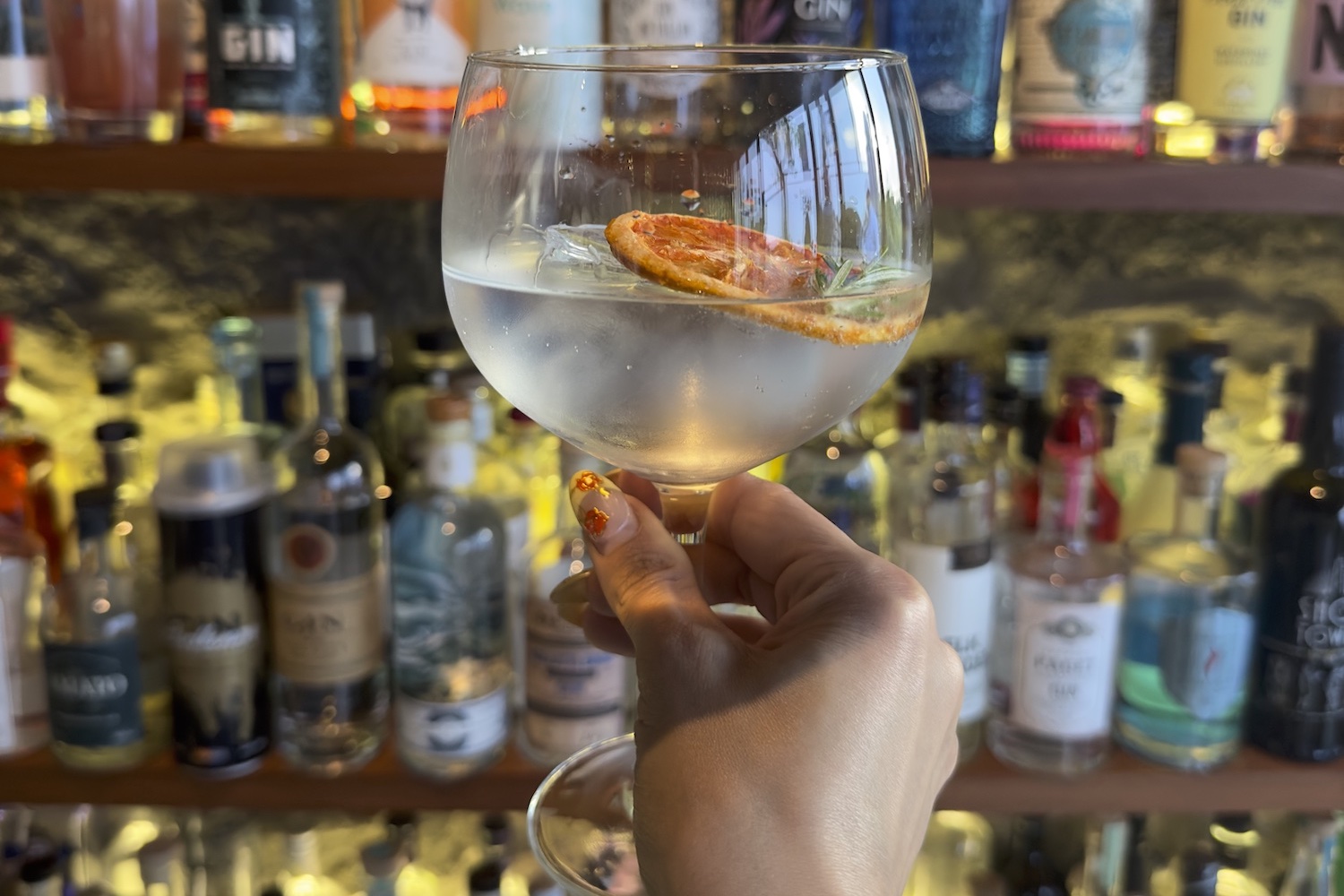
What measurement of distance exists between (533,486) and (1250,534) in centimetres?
69

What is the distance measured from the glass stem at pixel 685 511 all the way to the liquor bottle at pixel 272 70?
1.63ft

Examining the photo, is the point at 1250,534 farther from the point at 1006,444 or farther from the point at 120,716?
the point at 120,716

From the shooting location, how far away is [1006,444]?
1.14 m

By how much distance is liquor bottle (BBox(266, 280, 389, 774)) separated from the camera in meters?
0.99

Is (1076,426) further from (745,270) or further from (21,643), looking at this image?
(21,643)

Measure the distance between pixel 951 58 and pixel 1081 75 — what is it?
108 millimetres

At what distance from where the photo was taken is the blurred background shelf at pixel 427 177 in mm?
875

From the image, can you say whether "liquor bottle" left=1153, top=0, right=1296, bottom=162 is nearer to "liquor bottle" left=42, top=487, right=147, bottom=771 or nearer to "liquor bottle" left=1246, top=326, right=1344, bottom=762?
"liquor bottle" left=1246, top=326, right=1344, bottom=762

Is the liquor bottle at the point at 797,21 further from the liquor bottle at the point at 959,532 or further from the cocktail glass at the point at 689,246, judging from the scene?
the cocktail glass at the point at 689,246

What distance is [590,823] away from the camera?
27.8 inches

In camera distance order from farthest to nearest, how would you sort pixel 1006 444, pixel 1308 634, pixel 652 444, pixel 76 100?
1. pixel 1006 444
2. pixel 1308 634
3. pixel 76 100
4. pixel 652 444

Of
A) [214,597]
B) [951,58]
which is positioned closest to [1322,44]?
[951,58]

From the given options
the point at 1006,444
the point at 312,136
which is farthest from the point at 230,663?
the point at 1006,444

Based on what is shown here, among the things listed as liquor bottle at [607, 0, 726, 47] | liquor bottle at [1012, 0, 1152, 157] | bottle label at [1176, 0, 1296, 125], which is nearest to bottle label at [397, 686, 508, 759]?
liquor bottle at [607, 0, 726, 47]
